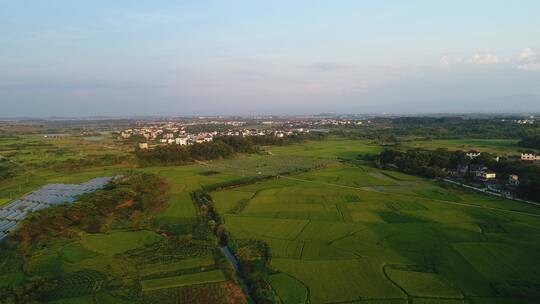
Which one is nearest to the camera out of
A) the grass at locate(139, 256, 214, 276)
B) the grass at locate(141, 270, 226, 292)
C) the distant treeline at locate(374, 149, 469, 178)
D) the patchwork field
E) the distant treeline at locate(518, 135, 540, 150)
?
the patchwork field

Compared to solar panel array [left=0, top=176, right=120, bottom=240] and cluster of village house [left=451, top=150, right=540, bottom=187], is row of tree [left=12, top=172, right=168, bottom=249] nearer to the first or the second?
solar panel array [left=0, top=176, right=120, bottom=240]

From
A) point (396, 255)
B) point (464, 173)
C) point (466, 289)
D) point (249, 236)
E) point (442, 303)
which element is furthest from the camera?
point (464, 173)

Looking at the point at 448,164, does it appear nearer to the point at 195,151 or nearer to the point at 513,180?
the point at 513,180

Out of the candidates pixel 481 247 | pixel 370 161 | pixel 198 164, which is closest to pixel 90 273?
pixel 481 247

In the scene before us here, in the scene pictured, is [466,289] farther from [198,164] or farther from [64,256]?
[198,164]

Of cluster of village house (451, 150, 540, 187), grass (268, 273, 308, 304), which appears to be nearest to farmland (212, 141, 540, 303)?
grass (268, 273, 308, 304)

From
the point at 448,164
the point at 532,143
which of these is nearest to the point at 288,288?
the point at 448,164

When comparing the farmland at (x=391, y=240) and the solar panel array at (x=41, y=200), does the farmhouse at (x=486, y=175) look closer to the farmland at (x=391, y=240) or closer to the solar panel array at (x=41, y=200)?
the farmland at (x=391, y=240)
